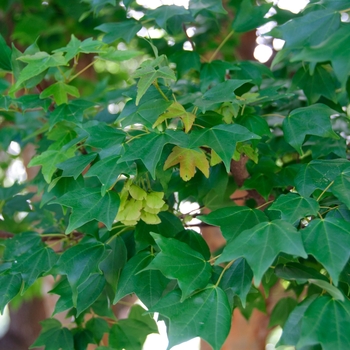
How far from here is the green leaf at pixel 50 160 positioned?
1.00 meters

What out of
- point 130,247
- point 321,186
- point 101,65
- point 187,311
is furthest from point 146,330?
point 101,65

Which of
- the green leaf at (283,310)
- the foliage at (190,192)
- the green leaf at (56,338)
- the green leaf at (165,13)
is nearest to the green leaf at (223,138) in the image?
the foliage at (190,192)

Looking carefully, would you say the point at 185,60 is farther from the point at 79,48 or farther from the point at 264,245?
the point at 264,245

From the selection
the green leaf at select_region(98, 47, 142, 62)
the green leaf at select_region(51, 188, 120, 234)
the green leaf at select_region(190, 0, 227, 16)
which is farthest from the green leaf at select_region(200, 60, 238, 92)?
the green leaf at select_region(51, 188, 120, 234)

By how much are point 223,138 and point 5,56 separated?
1.92 ft

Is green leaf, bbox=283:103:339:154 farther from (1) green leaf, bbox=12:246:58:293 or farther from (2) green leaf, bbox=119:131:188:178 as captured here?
(1) green leaf, bbox=12:246:58:293

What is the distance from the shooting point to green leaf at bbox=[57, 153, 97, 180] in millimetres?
939

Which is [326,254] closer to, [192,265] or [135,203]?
[192,265]

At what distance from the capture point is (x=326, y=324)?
700 millimetres

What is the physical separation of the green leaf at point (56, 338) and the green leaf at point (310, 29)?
85cm

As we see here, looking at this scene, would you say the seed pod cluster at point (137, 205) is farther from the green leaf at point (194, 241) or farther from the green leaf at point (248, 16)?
the green leaf at point (248, 16)

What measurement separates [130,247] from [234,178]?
330mm

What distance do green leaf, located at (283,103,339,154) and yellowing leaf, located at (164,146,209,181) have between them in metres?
0.19

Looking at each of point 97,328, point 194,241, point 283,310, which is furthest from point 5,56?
point 283,310
